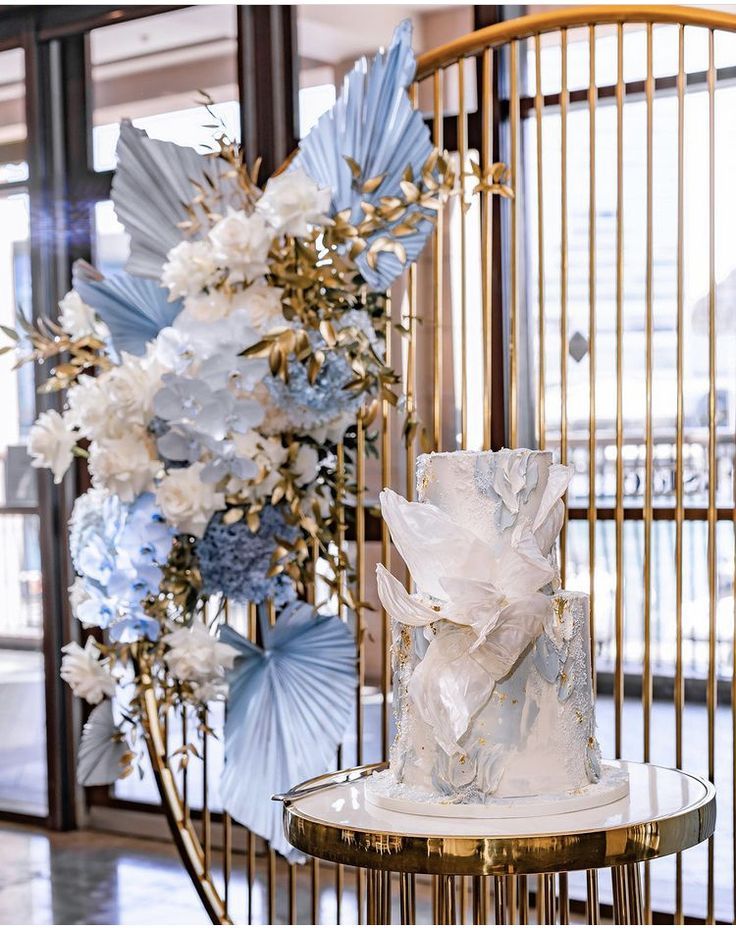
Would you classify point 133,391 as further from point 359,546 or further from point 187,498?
point 359,546

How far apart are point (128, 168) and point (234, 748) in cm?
89

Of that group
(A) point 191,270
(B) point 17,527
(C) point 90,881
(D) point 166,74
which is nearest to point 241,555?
(A) point 191,270

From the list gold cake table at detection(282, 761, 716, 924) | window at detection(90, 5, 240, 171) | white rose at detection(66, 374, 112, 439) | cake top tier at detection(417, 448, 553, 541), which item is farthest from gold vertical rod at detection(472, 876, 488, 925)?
window at detection(90, 5, 240, 171)

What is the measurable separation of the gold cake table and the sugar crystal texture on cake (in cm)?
5

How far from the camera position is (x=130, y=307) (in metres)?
1.91

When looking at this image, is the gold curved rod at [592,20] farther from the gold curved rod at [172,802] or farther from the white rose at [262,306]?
the gold curved rod at [172,802]

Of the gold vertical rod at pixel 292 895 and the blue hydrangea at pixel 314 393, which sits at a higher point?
the blue hydrangea at pixel 314 393

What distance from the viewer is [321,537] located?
1919mm

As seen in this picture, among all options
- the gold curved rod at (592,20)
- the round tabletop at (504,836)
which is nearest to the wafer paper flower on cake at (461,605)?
the round tabletop at (504,836)

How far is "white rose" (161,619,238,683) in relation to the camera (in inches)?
71.2

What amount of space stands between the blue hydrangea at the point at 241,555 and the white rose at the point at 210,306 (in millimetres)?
276

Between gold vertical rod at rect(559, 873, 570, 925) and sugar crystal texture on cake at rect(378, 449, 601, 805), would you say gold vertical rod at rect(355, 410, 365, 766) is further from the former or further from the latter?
sugar crystal texture on cake at rect(378, 449, 601, 805)

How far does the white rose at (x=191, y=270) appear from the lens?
1.77m

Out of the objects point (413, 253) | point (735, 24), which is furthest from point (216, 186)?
point (735, 24)
